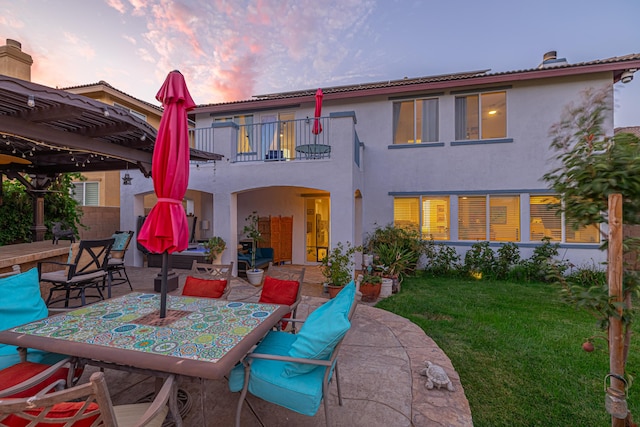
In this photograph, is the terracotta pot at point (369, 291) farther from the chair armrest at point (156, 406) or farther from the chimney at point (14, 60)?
the chimney at point (14, 60)

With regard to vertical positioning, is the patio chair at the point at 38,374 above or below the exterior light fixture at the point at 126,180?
below

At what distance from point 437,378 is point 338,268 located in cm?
342

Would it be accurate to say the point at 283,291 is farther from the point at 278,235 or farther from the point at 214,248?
the point at 278,235

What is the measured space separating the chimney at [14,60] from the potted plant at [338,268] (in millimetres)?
A: 8337

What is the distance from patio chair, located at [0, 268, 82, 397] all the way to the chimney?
260 inches

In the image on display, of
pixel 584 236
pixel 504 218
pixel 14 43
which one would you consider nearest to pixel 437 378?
pixel 504 218

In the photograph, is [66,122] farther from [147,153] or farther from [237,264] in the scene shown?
[237,264]

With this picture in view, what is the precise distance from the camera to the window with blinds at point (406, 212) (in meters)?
9.06

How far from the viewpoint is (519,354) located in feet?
11.9

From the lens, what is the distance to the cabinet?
10.1m

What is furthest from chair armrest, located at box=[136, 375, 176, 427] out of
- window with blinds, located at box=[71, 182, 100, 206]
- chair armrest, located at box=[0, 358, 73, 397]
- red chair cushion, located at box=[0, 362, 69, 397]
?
window with blinds, located at box=[71, 182, 100, 206]

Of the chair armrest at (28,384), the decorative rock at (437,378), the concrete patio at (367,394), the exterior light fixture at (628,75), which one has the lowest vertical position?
the concrete patio at (367,394)

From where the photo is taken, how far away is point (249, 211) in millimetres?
10883

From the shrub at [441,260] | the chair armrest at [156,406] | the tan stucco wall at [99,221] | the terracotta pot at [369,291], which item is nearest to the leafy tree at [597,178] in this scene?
the chair armrest at [156,406]
